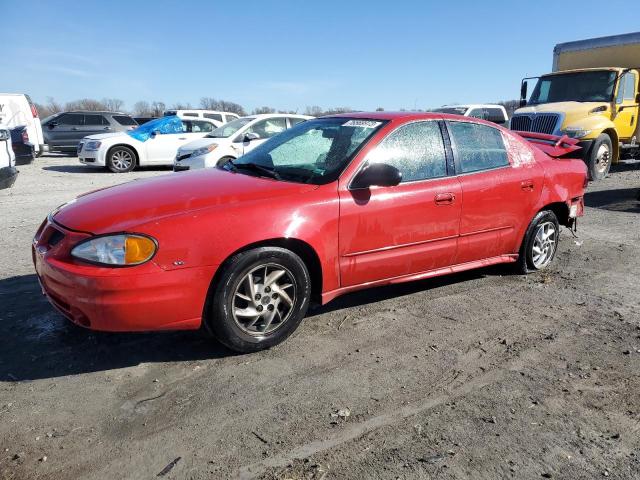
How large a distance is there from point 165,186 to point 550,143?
13.8ft

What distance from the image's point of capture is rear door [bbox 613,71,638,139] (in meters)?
11.3

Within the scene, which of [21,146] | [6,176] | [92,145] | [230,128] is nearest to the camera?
[6,176]

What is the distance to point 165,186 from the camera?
3.69 m

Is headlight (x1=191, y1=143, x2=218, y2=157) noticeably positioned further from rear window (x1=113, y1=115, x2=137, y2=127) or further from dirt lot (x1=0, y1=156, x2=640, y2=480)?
rear window (x1=113, y1=115, x2=137, y2=127)

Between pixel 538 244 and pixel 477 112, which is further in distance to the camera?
pixel 477 112

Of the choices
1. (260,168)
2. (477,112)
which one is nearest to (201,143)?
(260,168)

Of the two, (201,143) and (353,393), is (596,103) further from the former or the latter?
(353,393)

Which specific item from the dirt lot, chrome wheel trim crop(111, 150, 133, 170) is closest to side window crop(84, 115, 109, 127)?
chrome wheel trim crop(111, 150, 133, 170)

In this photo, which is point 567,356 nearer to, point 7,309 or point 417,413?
point 417,413

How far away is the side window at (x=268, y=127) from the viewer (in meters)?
11.4

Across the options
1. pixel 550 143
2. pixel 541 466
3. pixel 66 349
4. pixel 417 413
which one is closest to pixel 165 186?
A: pixel 66 349

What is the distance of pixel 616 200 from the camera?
9.20 metres

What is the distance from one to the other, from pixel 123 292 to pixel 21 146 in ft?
41.6

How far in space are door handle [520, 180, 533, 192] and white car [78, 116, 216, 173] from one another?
35.9 ft
